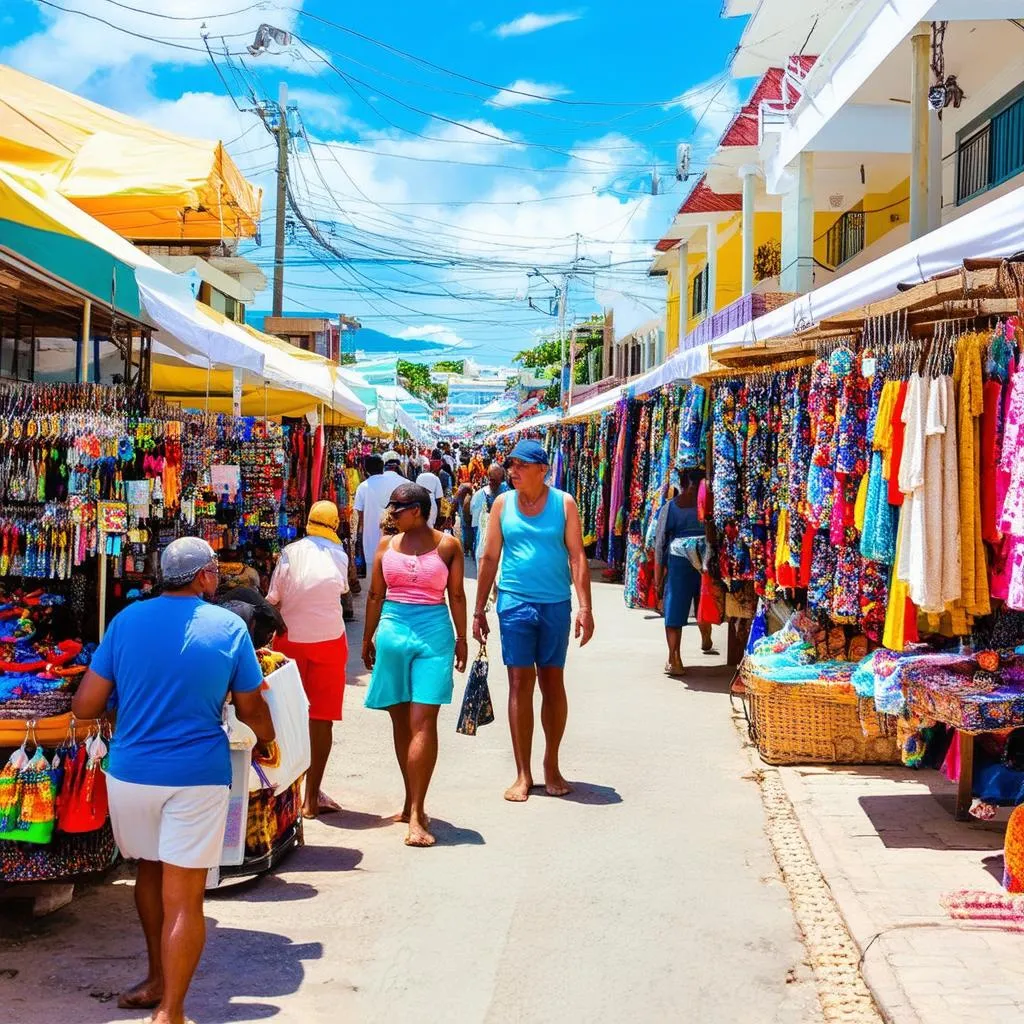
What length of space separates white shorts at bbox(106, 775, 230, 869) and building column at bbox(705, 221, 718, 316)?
24.7 meters

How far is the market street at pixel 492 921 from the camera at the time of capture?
4215 mm

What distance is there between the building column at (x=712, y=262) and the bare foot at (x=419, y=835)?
22730 mm

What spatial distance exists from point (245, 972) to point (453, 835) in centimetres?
185

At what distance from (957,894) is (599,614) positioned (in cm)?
930

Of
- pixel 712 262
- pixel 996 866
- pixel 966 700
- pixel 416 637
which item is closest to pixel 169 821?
pixel 416 637

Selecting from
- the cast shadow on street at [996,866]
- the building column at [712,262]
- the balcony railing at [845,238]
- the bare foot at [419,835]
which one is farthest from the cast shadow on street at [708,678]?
the building column at [712,262]

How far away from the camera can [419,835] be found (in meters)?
5.96

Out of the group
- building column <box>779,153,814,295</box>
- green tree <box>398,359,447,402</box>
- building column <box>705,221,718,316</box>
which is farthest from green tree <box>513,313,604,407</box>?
building column <box>779,153,814,295</box>

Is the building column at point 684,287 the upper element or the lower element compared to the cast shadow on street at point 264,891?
Answer: upper

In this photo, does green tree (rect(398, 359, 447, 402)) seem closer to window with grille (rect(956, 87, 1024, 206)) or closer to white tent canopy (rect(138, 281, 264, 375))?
window with grille (rect(956, 87, 1024, 206))

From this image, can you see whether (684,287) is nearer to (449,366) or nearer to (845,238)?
(845,238)

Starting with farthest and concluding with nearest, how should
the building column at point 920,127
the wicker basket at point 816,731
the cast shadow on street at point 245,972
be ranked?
1. the building column at point 920,127
2. the wicker basket at point 816,731
3. the cast shadow on street at point 245,972

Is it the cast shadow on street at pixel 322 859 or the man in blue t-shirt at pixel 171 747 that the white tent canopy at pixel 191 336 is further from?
the man in blue t-shirt at pixel 171 747

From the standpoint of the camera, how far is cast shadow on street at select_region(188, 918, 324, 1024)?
4125 mm
